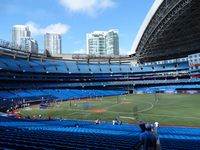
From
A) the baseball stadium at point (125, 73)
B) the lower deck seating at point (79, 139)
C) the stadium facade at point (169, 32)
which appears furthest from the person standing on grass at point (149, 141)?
the stadium facade at point (169, 32)

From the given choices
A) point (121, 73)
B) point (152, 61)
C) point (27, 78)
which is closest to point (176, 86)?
point (152, 61)

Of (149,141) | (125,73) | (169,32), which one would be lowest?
(149,141)

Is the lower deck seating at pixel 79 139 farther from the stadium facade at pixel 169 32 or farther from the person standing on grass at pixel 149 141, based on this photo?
the stadium facade at pixel 169 32

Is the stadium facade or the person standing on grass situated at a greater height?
the stadium facade

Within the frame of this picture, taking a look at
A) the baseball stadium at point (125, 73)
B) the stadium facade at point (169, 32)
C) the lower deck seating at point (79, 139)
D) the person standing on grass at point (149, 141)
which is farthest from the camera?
the stadium facade at point (169, 32)

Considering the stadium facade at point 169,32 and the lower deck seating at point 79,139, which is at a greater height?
the stadium facade at point 169,32

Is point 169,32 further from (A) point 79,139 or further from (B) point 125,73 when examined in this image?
(A) point 79,139

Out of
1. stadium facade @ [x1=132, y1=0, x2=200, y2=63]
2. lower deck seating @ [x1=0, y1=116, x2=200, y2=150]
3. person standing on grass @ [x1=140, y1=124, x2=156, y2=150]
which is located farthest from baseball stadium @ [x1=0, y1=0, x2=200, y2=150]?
person standing on grass @ [x1=140, y1=124, x2=156, y2=150]

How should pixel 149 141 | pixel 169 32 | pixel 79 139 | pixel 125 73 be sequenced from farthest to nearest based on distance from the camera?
1. pixel 125 73
2. pixel 169 32
3. pixel 79 139
4. pixel 149 141

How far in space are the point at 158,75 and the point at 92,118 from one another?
257ft

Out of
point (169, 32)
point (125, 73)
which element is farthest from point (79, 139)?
point (125, 73)

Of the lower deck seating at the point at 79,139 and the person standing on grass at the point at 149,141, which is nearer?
the person standing on grass at the point at 149,141

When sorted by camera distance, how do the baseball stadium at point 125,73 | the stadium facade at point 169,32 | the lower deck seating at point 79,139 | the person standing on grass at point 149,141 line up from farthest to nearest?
the stadium facade at point 169,32 → the baseball stadium at point 125,73 → the lower deck seating at point 79,139 → the person standing on grass at point 149,141

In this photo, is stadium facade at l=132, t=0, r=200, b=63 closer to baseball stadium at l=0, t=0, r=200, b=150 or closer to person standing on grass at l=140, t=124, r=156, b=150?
baseball stadium at l=0, t=0, r=200, b=150
